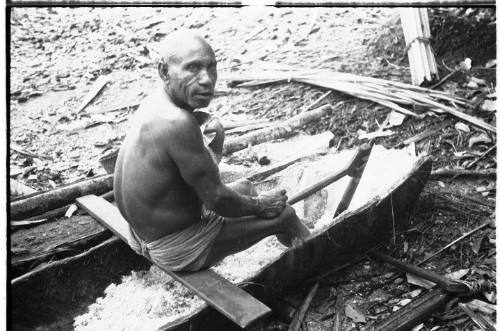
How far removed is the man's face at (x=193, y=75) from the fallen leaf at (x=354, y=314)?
148 centimetres

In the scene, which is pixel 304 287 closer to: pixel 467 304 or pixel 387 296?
pixel 387 296

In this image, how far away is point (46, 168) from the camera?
3705 mm

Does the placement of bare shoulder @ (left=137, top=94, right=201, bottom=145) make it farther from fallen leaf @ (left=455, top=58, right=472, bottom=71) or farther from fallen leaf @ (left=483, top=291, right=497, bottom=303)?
fallen leaf @ (left=455, top=58, right=472, bottom=71)

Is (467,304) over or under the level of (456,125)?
under

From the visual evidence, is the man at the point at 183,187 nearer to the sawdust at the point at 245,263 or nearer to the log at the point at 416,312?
the sawdust at the point at 245,263

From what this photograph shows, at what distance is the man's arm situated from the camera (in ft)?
8.13

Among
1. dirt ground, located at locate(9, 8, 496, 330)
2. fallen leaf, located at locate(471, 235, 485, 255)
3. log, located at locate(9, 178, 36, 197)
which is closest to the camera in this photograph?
dirt ground, located at locate(9, 8, 496, 330)

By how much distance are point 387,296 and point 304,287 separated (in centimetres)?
49

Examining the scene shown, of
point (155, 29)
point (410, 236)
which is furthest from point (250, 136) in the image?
point (410, 236)

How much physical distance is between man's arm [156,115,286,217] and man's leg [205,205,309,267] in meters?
0.11

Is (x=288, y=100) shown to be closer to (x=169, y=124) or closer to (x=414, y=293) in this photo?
(x=414, y=293)

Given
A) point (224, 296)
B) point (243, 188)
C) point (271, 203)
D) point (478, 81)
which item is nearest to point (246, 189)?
point (243, 188)

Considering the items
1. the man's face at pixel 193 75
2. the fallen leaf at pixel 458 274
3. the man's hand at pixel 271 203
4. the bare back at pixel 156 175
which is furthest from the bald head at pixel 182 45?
the fallen leaf at pixel 458 274

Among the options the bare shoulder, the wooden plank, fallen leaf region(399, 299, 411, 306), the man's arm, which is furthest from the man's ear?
fallen leaf region(399, 299, 411, 306)
